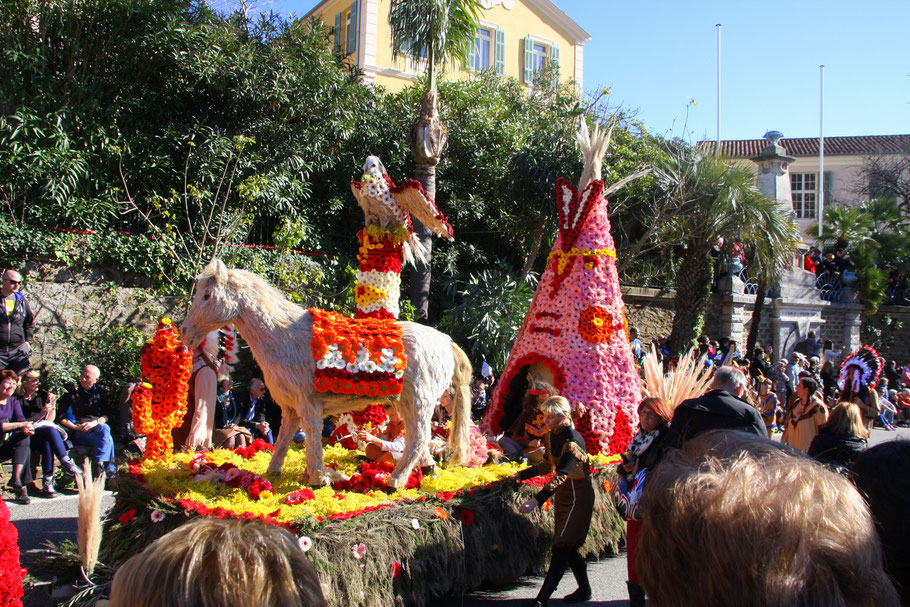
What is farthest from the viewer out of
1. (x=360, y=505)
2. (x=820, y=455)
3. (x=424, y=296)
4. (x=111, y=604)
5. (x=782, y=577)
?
(x=424, y=296)

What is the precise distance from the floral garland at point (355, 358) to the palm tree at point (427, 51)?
19.1ft

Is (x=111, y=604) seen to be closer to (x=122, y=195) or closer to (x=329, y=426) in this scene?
(x=329, y=426)

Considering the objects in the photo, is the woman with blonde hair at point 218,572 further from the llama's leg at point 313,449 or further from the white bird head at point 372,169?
the white bird head at point 372,169

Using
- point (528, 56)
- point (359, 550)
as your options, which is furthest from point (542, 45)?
point (359, 550)

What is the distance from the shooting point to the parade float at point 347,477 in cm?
405

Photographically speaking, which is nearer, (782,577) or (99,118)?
(782,577)

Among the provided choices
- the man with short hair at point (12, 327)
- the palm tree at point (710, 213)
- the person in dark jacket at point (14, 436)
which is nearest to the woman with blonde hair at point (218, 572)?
the person in dark jacket at point (14, 436)

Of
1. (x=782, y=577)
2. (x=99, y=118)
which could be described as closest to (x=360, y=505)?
(x=782, y=577)

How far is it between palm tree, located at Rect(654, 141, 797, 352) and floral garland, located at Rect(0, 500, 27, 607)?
13.1 m

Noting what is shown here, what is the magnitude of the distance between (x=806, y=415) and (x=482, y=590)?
3483 millimetres

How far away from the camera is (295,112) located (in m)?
11.9

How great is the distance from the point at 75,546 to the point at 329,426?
11.9ft

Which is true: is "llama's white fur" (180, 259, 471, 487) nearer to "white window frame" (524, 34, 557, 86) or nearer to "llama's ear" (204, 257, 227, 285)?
"llama's ear" (204, 257, 227, 285)

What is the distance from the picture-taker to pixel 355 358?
4590 mm
